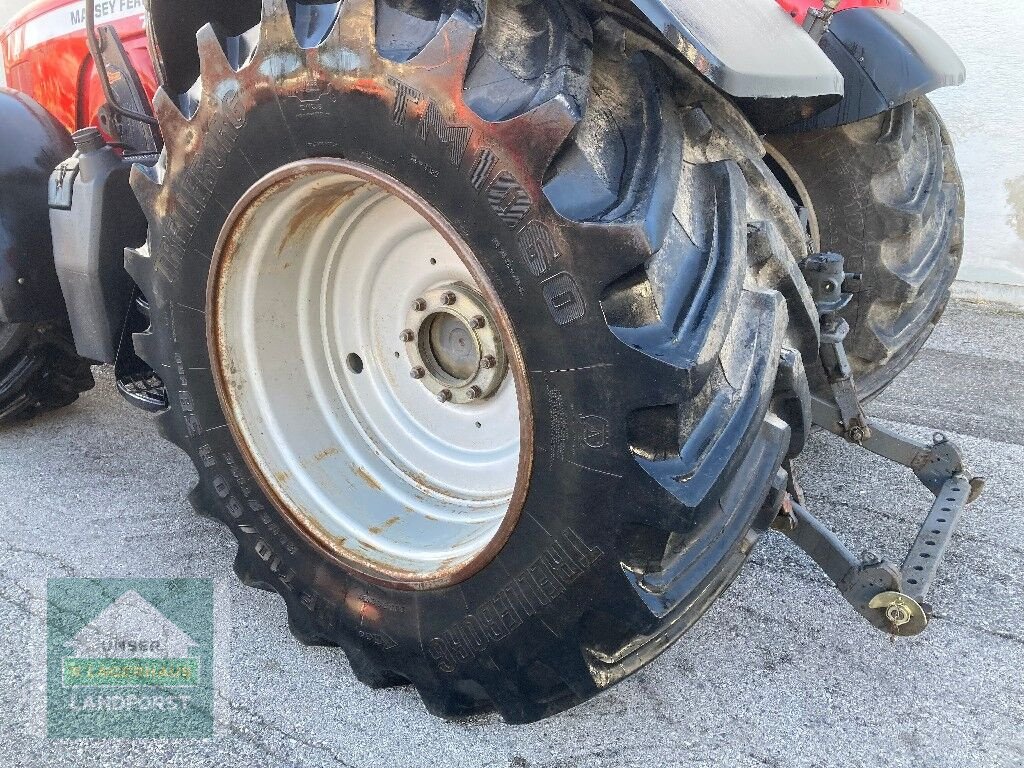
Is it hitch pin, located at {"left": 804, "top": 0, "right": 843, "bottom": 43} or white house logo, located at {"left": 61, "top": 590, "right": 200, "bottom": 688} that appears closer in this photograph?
white house logo, located at {"left": 61, "top": 590, "right": 200, "bottom": 688}

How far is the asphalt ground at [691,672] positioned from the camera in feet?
5.46

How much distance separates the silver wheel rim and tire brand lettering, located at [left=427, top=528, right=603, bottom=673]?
11cm

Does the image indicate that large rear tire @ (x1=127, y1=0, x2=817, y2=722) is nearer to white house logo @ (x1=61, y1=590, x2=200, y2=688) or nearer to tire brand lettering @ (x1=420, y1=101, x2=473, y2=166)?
tire brand lettering @ (x1=420, y1=101, x2=473, y2=166)

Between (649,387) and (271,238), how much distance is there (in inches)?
36.2

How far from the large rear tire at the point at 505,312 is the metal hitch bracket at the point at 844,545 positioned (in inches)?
5.3

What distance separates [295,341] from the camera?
2000 millimetres

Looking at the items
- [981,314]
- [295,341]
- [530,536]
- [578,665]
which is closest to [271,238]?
[295,341]

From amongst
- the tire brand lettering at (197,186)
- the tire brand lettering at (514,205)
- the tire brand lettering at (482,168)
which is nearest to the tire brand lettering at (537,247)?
the tire brand lettering at (514,205)

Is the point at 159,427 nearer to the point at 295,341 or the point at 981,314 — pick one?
the point at 295,341

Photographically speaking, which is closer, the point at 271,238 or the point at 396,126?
the point at 396,126

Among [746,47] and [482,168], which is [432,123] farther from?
[746,47]

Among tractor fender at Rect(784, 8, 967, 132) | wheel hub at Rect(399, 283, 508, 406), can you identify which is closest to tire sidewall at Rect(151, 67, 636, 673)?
wheel hub at Rect(399, 283, 508, 406)

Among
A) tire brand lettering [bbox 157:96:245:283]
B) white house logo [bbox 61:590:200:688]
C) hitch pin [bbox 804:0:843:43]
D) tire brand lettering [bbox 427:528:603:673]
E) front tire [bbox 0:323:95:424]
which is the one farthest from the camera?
front tire [bbox 0:323:95:424]

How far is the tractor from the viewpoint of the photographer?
51.8 inches
